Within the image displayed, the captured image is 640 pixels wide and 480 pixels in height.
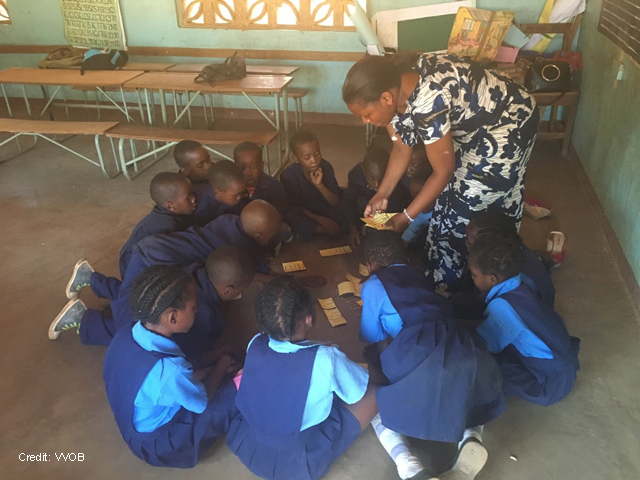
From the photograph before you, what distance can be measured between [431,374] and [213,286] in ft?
3.80

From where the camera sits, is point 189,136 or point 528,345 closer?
point 528,345

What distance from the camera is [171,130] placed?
15.3 ft

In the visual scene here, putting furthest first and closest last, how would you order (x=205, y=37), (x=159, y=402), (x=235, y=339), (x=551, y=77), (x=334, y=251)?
(x=205, y=37), (x=551, y=77), (x=334, y=251), (x=235, y=339), (x=159, y=402)

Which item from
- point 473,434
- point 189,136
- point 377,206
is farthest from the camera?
point 189,136

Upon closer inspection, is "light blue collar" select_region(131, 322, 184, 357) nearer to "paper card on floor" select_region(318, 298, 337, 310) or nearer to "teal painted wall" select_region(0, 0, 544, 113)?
"paper card on floor" select_region(318, 298, 337, 310)

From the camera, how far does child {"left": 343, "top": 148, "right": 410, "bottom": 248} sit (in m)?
3.38

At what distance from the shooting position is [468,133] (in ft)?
8.02

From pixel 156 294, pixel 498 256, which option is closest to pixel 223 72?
pixel 156 294

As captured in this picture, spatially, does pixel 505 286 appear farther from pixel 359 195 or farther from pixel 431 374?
pixel 359 195

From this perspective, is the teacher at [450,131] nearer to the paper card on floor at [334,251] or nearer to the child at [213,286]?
the paper card on floor at [334,251]

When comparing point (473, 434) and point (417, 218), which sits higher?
point (417, 218)

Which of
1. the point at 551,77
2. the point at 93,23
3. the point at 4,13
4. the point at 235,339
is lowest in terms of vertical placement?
the point at 235,339

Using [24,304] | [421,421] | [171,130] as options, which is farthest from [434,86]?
[171,130]

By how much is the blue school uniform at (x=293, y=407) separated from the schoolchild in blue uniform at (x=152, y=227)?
50.3 inches
